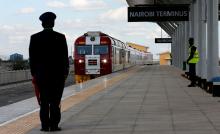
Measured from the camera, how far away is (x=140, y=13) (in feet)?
100

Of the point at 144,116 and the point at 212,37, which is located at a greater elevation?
the point at 212,37

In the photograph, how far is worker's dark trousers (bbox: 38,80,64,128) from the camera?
9391 millimetres

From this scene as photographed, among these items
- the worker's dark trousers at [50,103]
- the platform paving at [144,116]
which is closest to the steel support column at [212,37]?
the platform paving at [144,116]

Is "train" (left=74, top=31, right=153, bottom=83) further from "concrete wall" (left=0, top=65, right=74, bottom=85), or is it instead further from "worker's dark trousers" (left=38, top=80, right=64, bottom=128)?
"worker's dark trousers" (left=38, top=80, right=64, bottom=128)

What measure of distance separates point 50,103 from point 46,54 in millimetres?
791

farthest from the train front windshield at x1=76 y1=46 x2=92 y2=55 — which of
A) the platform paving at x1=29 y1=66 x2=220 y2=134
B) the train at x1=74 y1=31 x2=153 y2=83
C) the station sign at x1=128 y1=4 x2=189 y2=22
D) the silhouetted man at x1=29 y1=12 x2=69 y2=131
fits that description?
the silhouetted man at x1=29 y1=12 x2=69 y2=131

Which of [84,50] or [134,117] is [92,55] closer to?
[84,50]

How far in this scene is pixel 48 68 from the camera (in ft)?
30.9

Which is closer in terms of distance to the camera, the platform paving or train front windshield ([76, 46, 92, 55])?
the platform paving

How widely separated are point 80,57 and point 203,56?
1605 cm

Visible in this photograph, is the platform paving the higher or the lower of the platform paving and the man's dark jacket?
the lower

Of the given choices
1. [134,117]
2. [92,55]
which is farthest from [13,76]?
[134,117]

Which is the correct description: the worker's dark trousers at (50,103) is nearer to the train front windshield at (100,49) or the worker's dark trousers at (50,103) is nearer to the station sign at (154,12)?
the station sign at (154,12)

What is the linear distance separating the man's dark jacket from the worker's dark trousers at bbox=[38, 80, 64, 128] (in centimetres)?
11
